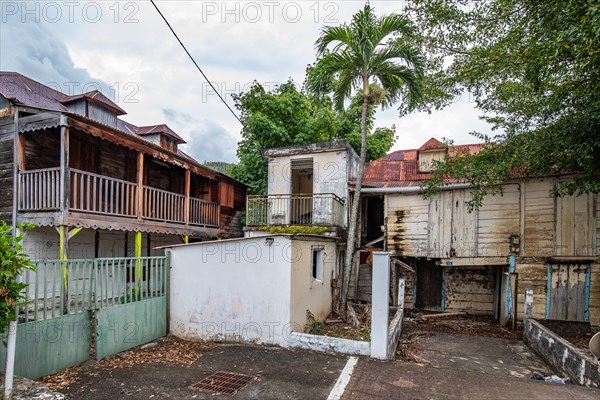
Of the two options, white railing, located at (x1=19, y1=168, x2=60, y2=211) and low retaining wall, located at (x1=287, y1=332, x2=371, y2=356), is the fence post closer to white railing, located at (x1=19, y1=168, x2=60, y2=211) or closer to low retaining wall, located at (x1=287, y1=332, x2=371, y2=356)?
low retaining wall, located at (x1=287, y1=332, x2=371, y2=356)

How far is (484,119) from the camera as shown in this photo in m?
10.5

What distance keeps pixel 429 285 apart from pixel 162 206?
10.0m

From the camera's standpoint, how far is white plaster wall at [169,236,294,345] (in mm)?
7133

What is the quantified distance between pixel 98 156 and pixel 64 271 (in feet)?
17.6

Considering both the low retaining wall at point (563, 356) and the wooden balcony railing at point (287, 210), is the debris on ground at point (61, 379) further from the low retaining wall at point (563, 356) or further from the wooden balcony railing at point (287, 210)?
the low retaining wall at point (563, 356)

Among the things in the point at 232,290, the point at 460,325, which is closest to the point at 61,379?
the point at 232,290

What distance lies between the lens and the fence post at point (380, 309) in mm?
6078

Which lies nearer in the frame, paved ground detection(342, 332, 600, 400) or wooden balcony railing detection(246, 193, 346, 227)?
paved ground detection(342, 332, 600, 400)

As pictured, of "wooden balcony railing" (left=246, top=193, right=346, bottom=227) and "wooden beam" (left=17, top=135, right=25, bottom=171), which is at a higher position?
"wooden beam" (left=17, top=135, right=25, bottom=171)

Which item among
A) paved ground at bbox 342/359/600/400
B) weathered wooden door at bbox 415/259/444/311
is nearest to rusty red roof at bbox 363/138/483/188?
weathered wooden door at bbox 415/259/444/311

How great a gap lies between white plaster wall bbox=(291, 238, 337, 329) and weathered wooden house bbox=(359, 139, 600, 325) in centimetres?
252

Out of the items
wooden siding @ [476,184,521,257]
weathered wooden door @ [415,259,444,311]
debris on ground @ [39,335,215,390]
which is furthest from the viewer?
weathered wooden door @ [415,259,444,311]

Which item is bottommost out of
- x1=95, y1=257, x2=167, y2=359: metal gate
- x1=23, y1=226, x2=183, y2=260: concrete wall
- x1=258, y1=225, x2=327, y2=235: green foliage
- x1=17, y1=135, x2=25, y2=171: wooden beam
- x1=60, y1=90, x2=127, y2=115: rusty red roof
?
x1=95, y1=257, x2=167, y2=359: metal gate

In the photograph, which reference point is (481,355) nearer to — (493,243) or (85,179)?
(493,243)
